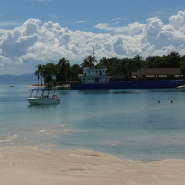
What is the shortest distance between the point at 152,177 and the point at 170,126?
15.5 metres

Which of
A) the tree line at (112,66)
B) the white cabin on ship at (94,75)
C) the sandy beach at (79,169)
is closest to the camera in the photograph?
the sandy beach at (79,169)

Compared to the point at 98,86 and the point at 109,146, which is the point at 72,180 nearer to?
the point at 109,146

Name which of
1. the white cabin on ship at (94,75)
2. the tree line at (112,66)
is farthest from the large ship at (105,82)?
the tree line at (112,66)

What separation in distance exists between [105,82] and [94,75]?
18.5 ft

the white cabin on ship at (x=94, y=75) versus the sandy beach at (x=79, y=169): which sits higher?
the white cabin on ship at (x=94, y=75)

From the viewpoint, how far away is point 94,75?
11156 centimetres

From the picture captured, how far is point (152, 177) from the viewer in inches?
418

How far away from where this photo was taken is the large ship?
363 ft

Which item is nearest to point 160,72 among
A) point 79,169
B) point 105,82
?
point 105,82

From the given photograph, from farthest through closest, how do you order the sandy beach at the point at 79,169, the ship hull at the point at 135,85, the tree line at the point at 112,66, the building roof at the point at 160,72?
the tree line at the point at 112,66 → the building roof at the point at 160,72 → the ship hull at the point at 135,85 → the sandy beach at the point at 79,169

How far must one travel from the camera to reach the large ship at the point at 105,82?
110750 millimetres

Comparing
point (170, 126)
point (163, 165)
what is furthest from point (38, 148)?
point (170, 126)

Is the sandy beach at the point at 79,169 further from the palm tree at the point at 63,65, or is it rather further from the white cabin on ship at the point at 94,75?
the palm tree at the point at 63,65

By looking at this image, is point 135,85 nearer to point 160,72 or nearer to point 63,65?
point 160,72
